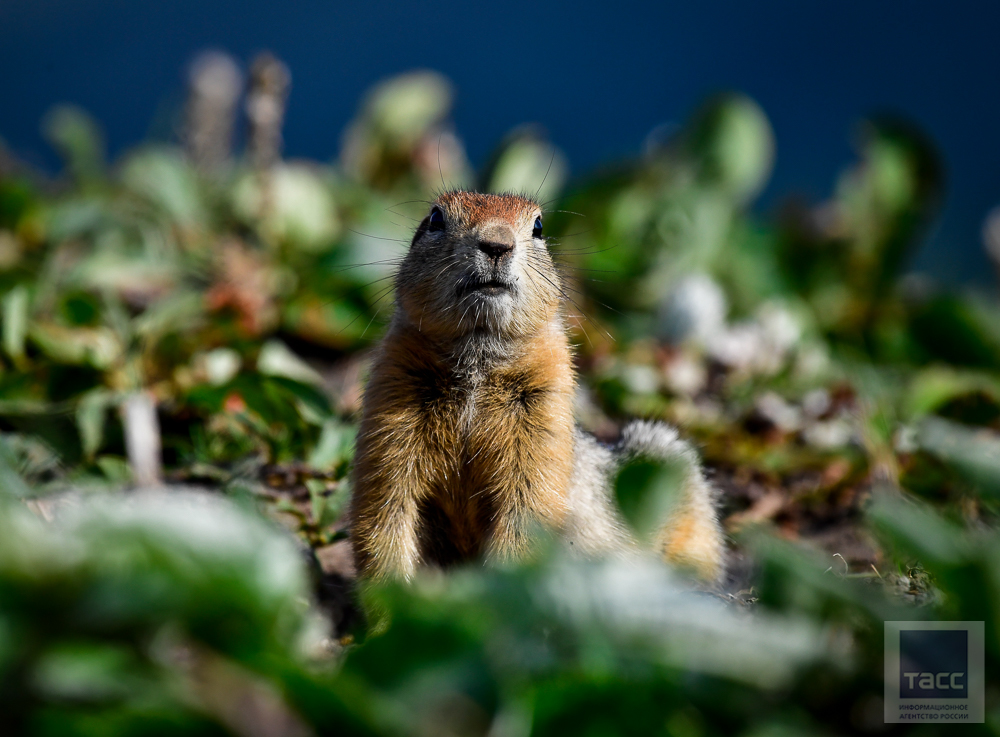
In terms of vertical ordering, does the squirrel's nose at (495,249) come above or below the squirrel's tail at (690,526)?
above

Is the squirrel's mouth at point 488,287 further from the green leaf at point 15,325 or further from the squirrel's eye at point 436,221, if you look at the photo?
the green leaf at point 15,325

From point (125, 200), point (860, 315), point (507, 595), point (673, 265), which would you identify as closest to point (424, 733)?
point (507, 595)

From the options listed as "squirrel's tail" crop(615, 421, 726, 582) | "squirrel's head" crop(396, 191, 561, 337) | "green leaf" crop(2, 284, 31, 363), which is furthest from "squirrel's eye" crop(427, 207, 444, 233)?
"green leaf" crop(2, 284, 31, 363)

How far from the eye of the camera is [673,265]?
23.1 feet

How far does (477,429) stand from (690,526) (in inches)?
39.4

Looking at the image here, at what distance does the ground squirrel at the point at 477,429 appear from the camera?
308 cm

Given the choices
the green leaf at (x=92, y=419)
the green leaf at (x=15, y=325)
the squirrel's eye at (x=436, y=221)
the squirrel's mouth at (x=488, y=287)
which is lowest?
the green leaf at (x=92, y=419)

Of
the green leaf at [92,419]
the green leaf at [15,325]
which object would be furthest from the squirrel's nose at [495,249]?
the green leaf at [15,325]

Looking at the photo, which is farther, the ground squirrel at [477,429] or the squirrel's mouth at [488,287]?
the squirrel's mouth at [488,287]

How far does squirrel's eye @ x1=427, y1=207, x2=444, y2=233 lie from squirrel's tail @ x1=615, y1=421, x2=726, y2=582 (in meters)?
1.25

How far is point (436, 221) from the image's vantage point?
→ 3660 mm

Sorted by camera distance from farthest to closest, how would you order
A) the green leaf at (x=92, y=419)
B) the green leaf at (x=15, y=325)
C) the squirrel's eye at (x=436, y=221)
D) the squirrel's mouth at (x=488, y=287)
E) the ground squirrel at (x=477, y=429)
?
the green leaf at (x=15, y=325) < the green leaf at (x=92, y=419) < the squirrel's eye at (x=436, y=221) < the squirrel's mouth at (x=488, y=287) < the ground squirrel at (x=477, y=429)

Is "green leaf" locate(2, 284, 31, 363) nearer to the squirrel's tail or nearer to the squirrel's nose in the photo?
the squirrel's nose

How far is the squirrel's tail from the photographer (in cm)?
341
